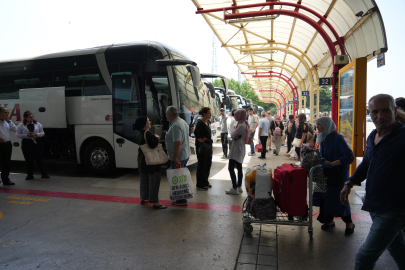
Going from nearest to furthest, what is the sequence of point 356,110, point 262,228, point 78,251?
point 78,251, point 262,228, point 356,110

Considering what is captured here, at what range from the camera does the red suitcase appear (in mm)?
3758

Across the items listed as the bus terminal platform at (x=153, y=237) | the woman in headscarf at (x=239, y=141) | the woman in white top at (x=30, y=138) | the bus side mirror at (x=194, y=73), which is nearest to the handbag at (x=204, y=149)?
the woman in headscarf at (x=239, y=141)

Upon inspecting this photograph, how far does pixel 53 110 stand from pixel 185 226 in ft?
18.9

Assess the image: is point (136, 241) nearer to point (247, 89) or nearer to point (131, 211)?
point (131, 211)

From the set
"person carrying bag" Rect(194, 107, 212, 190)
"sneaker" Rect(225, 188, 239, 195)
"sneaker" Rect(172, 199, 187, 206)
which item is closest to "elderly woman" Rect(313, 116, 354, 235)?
"sneaker" Rect(225, 188, 239, 195)

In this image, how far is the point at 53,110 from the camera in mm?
8055

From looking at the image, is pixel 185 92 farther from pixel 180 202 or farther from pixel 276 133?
pixel 276 133

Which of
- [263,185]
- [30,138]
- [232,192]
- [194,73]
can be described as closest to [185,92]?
[194,73]

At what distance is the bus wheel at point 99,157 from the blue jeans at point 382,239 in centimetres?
667

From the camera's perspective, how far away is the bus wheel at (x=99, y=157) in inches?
310

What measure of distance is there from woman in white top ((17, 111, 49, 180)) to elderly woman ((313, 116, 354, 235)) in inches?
273

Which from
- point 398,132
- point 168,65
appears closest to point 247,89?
point 168,65

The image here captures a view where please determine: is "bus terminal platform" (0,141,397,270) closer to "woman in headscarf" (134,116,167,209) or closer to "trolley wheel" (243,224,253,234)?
"trolley wheel" (243,224,253,234)

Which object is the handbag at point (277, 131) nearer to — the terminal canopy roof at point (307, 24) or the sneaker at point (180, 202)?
the terminal canopy roof at point (307, 24)
